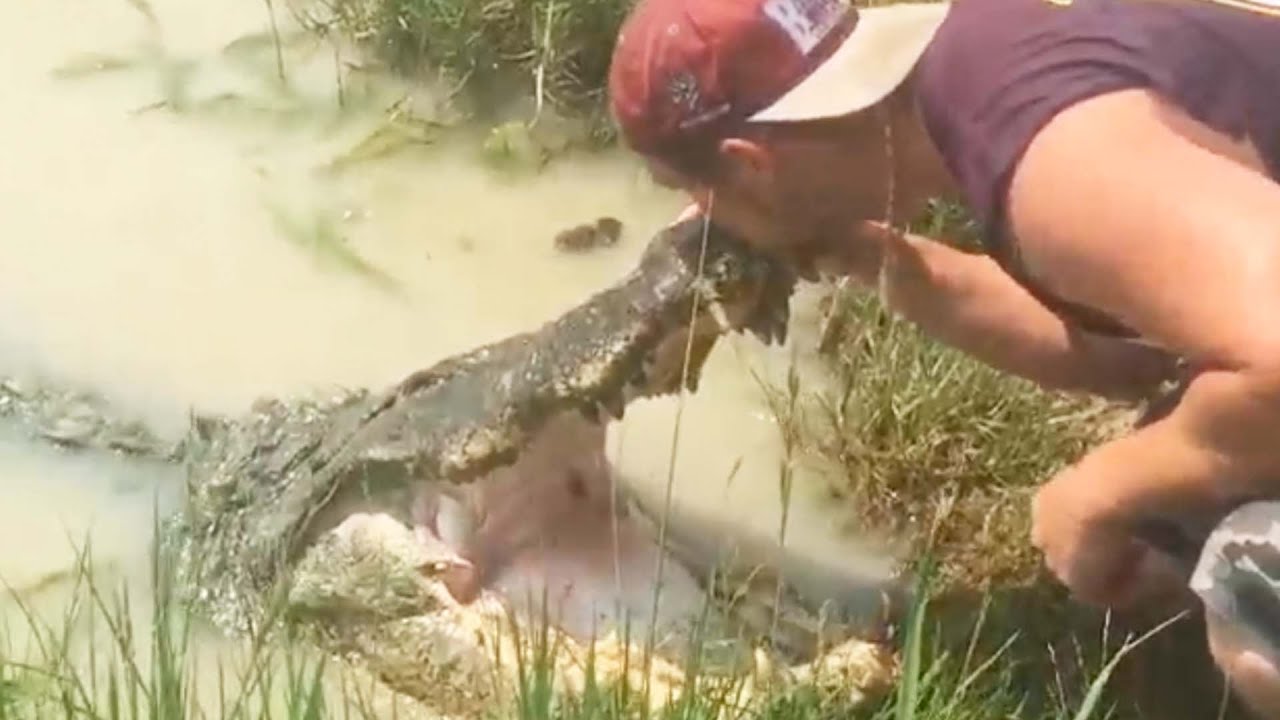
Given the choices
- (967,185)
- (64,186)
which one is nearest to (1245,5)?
(967,185)

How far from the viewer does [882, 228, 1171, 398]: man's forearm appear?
6.33 feet

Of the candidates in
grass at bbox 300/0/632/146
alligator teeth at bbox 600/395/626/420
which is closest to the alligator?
alligator teeth at bbox 600/395/626/420

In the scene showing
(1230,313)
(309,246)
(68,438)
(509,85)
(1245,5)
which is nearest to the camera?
(1230,313)

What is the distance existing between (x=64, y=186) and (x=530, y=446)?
0.99 metres

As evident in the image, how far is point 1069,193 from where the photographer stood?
1.57 m

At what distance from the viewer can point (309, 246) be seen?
8.39 feet

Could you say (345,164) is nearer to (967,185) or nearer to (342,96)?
(342,96)

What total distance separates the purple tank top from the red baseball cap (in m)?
0.09

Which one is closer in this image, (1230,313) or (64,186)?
(1230,313)

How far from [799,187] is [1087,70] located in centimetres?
32

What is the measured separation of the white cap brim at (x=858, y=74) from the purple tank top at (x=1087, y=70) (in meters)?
0.07

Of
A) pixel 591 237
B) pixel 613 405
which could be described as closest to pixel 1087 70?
pixel 613 405

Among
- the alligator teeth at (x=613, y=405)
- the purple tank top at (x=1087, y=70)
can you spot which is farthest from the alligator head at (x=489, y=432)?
the purple tank top at (x=1087, y=70)

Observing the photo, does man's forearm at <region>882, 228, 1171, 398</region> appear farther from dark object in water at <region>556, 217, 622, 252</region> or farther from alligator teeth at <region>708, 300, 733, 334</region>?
dark object in water at <region>556, 217, 622, 252</region>
